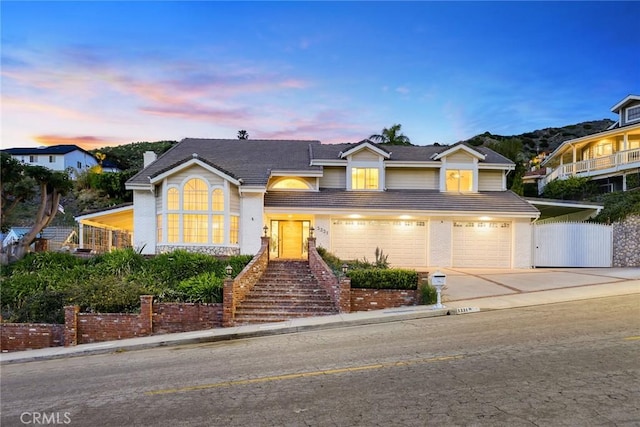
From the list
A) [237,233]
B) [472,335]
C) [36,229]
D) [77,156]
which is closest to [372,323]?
[472,335]

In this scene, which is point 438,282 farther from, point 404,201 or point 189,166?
point 189,166

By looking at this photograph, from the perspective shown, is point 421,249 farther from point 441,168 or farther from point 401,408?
point 401,408

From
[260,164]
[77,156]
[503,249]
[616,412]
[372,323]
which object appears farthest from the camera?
[77,156]

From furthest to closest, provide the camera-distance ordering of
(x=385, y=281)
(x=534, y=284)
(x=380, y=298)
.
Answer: (x=534, y=284) → (x=385, y=281) → (x=380, y=298)

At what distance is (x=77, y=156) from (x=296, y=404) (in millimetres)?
79334

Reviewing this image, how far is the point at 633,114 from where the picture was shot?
1260 inches

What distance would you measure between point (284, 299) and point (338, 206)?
8048mm

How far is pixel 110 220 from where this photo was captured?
24109 millimetres

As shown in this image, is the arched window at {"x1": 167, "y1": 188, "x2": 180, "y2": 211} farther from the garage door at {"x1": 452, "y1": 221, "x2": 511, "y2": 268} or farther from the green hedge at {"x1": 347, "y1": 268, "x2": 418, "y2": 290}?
the garage door at {"x1": 452, "y1": 221, "x2": 511, "y2": 268}

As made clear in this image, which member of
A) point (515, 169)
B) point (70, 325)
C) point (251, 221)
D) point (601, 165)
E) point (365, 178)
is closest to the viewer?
point (70, 325)

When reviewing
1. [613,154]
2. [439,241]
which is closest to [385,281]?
[439,241]

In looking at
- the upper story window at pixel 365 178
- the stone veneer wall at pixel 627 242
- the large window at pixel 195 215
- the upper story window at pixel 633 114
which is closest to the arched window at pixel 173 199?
the large window at pixel 195 215

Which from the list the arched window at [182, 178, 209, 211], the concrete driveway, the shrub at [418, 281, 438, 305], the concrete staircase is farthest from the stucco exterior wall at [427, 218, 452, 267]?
the arched window at [182, 178, 209, 211]

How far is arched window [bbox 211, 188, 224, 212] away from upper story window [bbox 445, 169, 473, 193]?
489 inches
